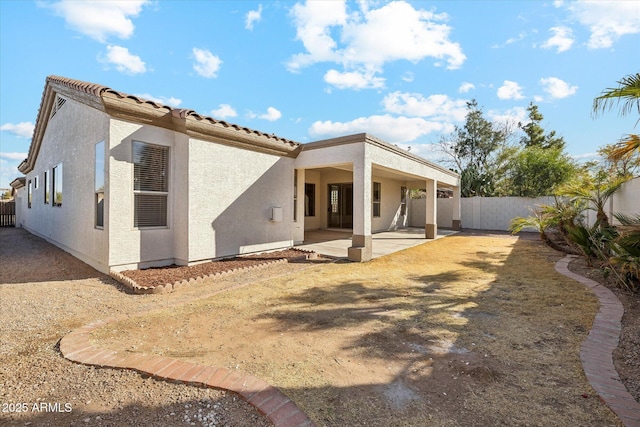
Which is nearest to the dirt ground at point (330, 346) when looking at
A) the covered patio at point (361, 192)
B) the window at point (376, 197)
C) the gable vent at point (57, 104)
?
the covered patio at point (361, 192)

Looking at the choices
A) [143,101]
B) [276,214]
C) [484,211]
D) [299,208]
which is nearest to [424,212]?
[484,211]

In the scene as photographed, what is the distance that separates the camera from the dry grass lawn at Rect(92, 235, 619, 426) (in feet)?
8.44

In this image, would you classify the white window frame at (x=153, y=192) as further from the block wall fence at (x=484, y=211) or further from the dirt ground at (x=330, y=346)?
the block wall fence at (x=484, y=211)

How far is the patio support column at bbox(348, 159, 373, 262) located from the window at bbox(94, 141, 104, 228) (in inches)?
261

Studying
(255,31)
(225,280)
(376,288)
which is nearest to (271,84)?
(255,31)

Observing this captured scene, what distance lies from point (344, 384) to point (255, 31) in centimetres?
1068

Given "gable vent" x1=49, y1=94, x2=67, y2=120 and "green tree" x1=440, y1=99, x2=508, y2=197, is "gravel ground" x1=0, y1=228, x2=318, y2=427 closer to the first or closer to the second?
"gable vent" x1=49, y1=94, x2=67, y2=120

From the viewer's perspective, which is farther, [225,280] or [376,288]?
[225,280]

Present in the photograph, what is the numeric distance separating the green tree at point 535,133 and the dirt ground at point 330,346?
2600cm

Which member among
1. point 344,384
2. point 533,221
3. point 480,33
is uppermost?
point 480,33

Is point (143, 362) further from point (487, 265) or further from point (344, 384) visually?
point (487, 265)

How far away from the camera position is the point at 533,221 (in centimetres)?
1200

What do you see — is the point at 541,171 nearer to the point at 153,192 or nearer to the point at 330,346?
the point at 330,346

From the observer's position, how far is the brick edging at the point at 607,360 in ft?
8.18
